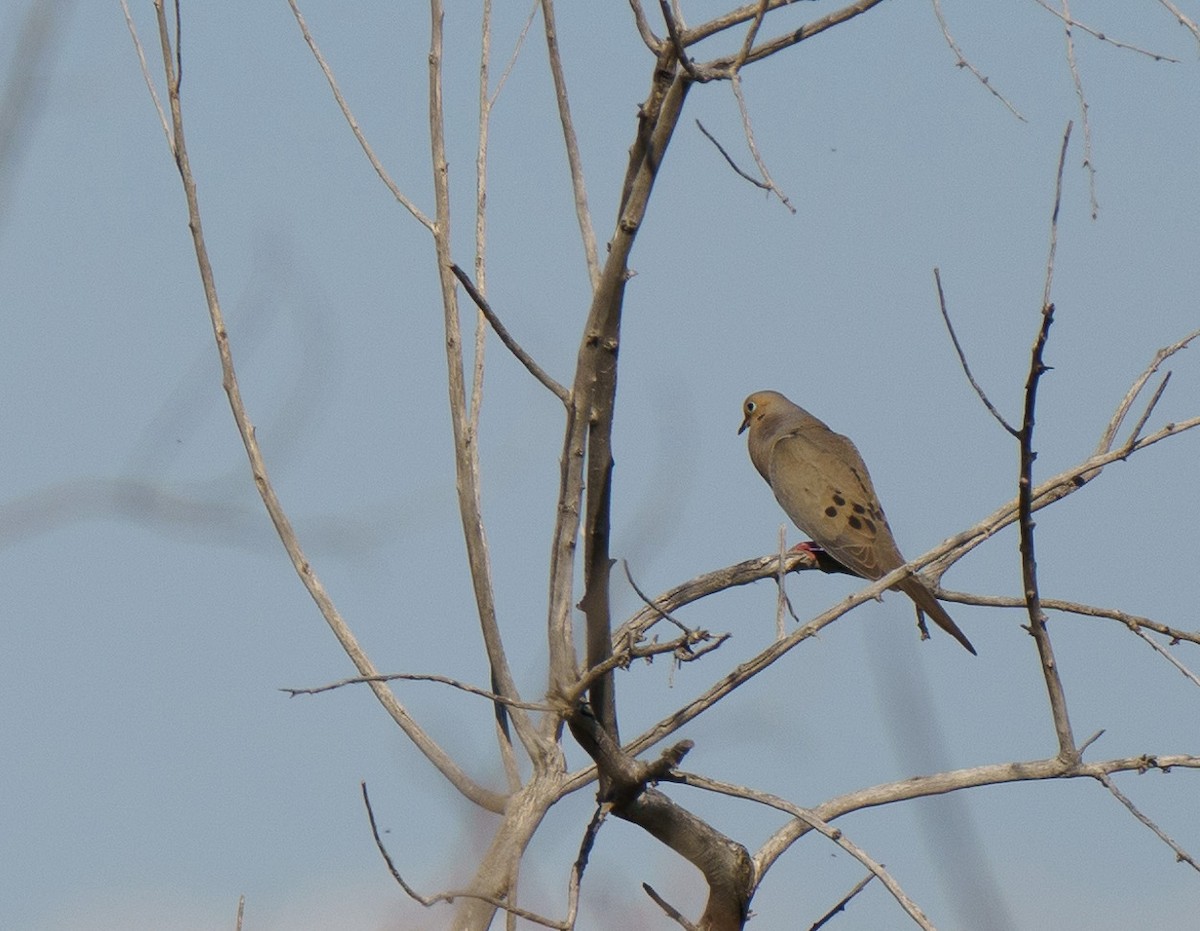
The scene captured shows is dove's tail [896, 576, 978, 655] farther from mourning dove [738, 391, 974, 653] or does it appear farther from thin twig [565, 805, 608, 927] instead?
thin twig [565, 805, 608, 927]

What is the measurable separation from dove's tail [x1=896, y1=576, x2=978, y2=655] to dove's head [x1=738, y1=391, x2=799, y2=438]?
2.63 meters

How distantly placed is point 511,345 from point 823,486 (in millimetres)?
4589

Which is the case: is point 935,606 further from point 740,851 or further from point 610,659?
point 610,659

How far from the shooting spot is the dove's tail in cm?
529

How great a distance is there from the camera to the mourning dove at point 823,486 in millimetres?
6863

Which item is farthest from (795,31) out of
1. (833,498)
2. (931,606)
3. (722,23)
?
(833,498)

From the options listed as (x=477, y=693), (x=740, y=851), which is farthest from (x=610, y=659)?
(x=740, y=851)

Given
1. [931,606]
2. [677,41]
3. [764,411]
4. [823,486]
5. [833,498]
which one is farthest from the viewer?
[764,411]

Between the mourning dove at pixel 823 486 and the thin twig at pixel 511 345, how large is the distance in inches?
146

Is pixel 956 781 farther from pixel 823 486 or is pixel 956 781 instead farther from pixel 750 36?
pixel 823 486

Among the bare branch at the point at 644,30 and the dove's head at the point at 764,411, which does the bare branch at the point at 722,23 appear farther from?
the dove's head at the point at 764,411

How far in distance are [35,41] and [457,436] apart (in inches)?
70.2

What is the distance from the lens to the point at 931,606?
17.8 ft

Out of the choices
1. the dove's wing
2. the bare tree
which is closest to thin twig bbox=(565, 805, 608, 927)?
the bare tree
